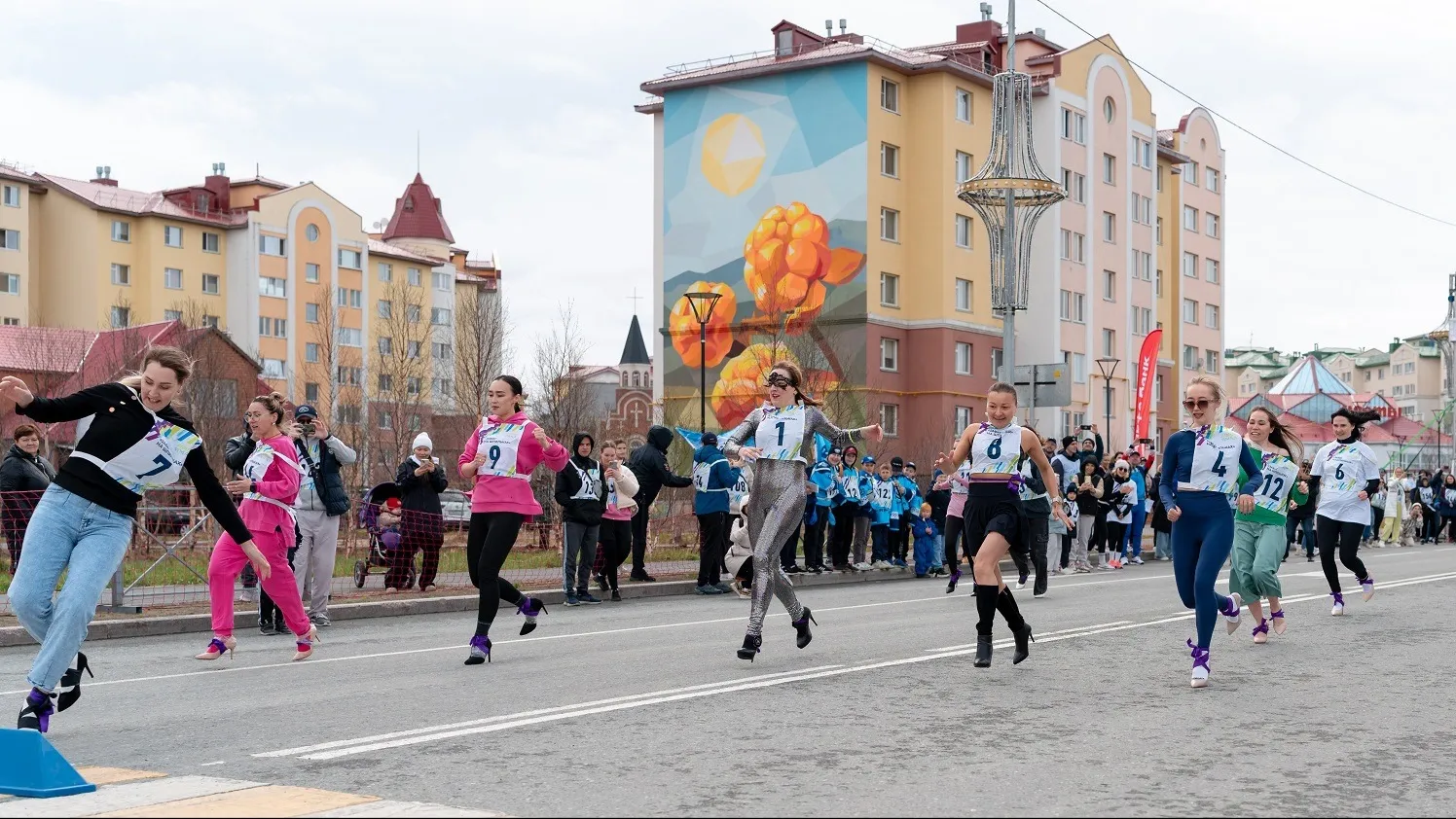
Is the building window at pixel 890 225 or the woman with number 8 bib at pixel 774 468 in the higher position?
the building window at pixel 890 225

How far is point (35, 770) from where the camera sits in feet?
19.7

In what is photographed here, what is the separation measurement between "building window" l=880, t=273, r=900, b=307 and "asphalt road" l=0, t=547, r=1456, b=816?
5099cm

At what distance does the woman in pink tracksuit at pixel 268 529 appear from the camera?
11.2 m

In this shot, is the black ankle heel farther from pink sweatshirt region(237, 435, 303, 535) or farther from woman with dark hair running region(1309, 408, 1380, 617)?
woman with dark hair running region(1309, 408, 1380, 617)

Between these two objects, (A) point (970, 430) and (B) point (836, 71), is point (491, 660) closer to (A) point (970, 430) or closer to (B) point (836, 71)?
(A) point (970, 430)

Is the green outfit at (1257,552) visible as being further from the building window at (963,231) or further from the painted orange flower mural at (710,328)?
the building window at (963,231)

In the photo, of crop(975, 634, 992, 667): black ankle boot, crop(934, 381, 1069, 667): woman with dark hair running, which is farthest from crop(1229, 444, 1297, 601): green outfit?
crop(975, 634, 992, 667): black ankle boot

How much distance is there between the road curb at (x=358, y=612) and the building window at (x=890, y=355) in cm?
4286

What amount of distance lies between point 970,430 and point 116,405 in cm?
539

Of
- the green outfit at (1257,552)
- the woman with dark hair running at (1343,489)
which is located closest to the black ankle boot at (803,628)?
the green outfit at (1257,552)

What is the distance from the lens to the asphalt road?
6.17 meters

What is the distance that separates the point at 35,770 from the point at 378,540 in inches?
519

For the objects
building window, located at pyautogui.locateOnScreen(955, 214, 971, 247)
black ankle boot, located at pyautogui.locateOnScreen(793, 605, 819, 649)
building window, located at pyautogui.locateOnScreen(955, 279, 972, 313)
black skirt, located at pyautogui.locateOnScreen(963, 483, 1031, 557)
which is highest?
building window, located at pyautogui.locateOnScreen(955, 214, 971, 247)

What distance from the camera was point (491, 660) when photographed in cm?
1111
